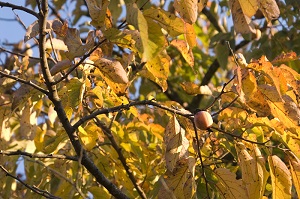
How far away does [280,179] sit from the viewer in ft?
4.96

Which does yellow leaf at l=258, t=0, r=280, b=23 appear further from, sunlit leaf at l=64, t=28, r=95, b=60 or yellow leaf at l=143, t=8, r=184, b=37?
sunlit leaf at l=64, t=28, r=95, b=60

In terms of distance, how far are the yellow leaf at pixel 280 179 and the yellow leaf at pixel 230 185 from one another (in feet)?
0.23

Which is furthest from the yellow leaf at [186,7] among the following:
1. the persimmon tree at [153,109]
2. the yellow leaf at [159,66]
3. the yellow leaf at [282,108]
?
the yellow leaf at [282,108]

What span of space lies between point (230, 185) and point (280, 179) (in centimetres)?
11

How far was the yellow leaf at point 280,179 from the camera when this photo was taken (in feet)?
4.92

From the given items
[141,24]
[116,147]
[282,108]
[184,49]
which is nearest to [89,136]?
[116,147]

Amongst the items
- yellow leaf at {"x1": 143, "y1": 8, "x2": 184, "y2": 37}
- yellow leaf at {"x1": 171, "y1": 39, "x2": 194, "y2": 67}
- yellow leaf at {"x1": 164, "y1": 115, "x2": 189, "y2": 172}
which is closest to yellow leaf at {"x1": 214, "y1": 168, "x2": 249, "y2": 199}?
yellow leaf at {"x1": 164, "y1": 115, "x2": 189, "y2": 172}

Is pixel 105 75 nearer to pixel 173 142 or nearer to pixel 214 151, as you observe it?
pixel 173 142

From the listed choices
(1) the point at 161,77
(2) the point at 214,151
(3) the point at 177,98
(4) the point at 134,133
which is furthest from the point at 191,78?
(1) the point at 161,77

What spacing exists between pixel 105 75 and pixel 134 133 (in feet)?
2.27

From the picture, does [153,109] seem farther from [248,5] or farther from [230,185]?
[248,5]

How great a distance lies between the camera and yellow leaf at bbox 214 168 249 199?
152 centimetres

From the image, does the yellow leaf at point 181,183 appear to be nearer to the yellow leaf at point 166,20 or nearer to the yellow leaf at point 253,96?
the yellow leaf at point 253,96

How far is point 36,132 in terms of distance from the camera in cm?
203
